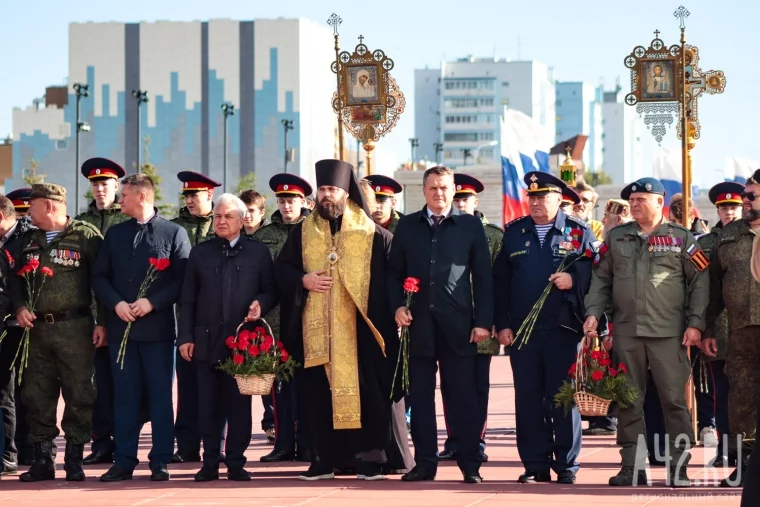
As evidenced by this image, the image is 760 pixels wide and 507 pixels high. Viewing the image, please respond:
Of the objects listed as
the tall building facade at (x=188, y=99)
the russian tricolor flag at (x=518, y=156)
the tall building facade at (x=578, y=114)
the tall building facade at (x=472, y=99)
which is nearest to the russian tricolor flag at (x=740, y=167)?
the russian tricolor flag at (x=518, y=156)

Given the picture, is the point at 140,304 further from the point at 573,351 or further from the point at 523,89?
the point at 523,89

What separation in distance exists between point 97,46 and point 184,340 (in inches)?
3800

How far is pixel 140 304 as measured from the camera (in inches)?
400

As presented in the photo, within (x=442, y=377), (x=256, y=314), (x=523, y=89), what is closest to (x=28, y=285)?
(x=256, y=314)

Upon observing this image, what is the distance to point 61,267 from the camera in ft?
33.9

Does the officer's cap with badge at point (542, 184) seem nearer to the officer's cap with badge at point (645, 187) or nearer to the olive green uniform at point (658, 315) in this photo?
the officer's cap with badge at point (645, 187)

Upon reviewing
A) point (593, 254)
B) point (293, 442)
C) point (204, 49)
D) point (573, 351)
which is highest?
point (204, 49)

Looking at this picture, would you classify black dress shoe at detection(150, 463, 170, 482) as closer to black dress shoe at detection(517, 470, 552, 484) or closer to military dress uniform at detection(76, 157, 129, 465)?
military dress uniform at detection(76, 157, 129, 465)

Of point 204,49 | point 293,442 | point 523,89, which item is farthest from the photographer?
point 523,89

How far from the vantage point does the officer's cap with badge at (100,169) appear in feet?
37.4

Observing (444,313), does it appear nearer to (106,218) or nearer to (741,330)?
(741,330)

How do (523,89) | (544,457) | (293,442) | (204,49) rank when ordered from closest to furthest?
(544,457)
(293,442)
(204,49)
(523,89)

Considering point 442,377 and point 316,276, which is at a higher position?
point 316,276

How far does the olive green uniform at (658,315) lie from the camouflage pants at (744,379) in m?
0.40
